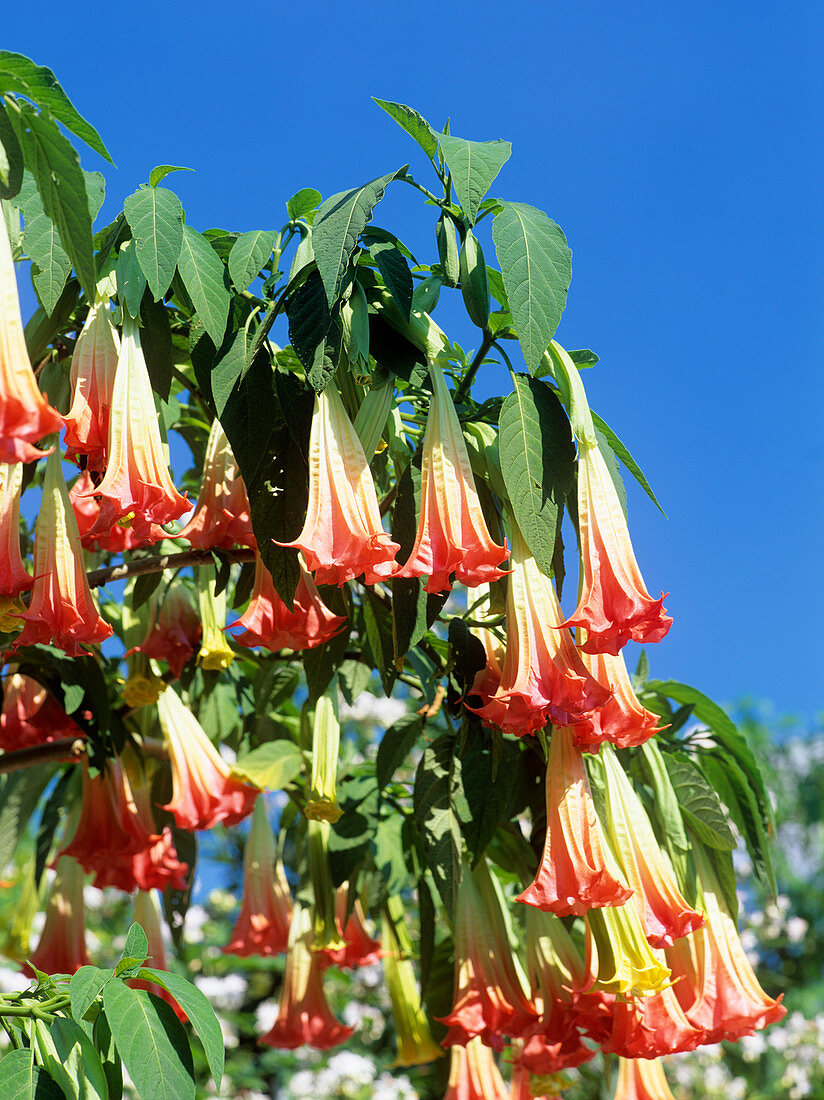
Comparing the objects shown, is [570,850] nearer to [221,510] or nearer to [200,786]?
[221,510]

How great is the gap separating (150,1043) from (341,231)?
2.95ft

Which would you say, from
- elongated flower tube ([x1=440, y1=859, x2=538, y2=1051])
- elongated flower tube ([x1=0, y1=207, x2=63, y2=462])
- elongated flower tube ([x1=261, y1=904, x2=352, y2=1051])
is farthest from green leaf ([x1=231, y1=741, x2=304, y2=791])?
elongated flower tube ([x1=0, y1=207, x2=63, y2=462])

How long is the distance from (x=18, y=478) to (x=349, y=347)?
46 cm

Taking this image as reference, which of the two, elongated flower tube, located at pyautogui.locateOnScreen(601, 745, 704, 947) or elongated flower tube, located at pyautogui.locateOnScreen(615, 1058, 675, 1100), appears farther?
elongated flower tube, located at pyautogui.locateOnScreen(615, 1058, 675, 1100)

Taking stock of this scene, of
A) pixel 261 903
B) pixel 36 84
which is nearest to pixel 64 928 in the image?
pixel 261 903

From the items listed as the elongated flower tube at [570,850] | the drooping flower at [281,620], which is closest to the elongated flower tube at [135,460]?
the drooping flower at [281,620]

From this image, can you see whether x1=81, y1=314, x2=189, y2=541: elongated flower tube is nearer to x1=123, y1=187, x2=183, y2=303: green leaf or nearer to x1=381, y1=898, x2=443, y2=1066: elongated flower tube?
x1=123, y1=187, x2=183, y2=303: green leaf

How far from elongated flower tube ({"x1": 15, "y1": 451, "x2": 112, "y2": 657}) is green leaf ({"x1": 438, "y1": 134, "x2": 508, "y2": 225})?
62cm

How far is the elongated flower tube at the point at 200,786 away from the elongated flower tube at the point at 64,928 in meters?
0.54

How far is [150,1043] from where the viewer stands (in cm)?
108

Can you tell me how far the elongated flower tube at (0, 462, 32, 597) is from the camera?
1311mm

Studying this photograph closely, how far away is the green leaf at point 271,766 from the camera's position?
2.10 meters

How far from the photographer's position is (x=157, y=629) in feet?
6.90

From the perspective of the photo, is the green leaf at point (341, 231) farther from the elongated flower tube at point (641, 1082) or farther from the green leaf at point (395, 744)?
the elongated flower tube at point (641, 1082)
